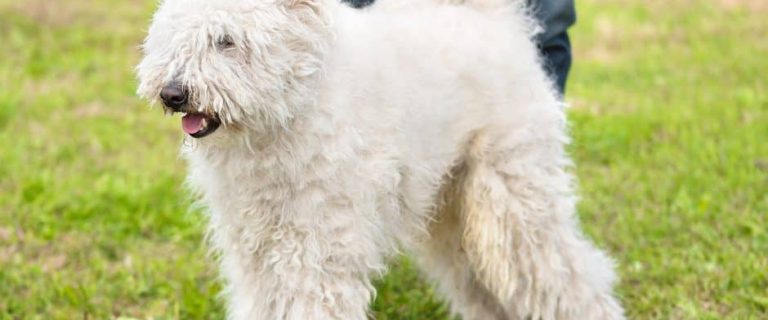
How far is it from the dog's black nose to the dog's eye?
195 mm

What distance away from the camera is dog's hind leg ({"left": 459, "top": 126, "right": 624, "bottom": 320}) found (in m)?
3.96

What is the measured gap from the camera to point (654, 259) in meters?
5.20

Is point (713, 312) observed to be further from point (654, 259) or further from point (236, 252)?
point (236, 252)

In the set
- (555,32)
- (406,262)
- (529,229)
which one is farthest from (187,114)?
(406,262)

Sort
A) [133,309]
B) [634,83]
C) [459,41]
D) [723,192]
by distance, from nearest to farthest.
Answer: [459,41] < [133,309] < [723,192] < [634,83]

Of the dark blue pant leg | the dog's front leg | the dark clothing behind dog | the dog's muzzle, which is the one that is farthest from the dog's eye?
the dark blue pant leg

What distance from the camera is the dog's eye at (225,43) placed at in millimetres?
3180

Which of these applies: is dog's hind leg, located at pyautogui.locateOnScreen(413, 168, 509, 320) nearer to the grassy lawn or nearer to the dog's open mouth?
the grassy lawn

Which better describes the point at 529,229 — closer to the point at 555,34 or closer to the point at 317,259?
the point at 317,259

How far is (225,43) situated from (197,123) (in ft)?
0.85

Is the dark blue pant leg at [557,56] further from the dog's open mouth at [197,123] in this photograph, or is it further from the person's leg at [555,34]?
the dog's open mouth at [197,123]

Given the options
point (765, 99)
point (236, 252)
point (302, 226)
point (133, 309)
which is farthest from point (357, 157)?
point (765, 99)

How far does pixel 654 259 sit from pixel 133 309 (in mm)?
2510

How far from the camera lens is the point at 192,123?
3156 millimetres
